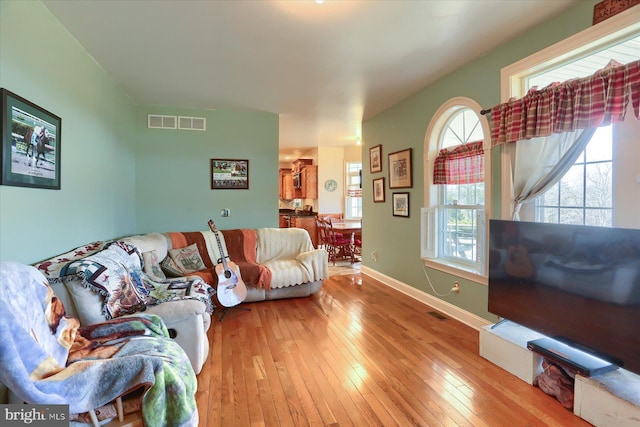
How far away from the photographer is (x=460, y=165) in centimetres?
348

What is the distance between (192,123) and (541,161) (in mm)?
4247

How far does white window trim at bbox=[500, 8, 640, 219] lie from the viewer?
1.96 meters

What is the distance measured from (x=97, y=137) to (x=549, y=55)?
155 inches

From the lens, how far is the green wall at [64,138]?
1874mm

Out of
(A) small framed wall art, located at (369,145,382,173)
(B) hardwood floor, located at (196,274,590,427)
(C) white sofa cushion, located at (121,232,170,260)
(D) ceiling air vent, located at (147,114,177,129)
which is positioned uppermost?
(D) ceiling air vent, located at (147,114,177,129)

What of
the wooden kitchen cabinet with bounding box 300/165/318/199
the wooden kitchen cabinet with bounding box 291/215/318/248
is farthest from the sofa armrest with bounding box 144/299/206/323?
the wooden kitchen cabinet with bounding box 300/165/318/199

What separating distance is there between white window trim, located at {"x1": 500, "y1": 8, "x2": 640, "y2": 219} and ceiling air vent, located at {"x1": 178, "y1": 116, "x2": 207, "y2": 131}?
12.4 feet

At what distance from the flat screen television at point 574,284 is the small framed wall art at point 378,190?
2480 mm

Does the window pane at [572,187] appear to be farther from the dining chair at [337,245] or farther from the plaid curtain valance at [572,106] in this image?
the dining chair at [337,245]

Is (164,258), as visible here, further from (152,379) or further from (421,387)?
(421,387)

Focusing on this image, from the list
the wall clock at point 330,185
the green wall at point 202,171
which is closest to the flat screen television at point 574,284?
the green wall at point 202,171

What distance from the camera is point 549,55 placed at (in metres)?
2.40

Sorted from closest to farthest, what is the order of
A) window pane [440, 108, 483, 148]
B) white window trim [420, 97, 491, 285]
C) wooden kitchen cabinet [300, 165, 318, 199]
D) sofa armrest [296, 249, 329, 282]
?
white window trim [420, 97, 491, 285]
window pane [440, 108, 483, 148]
sofa armrest [296, 249, 329, 282]
wooden kitchen cabinet [300, 165, 318, 199]

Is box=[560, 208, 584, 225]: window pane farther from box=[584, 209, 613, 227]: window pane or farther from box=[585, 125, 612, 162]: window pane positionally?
box=[585, 125, 612, 162]: window pane
